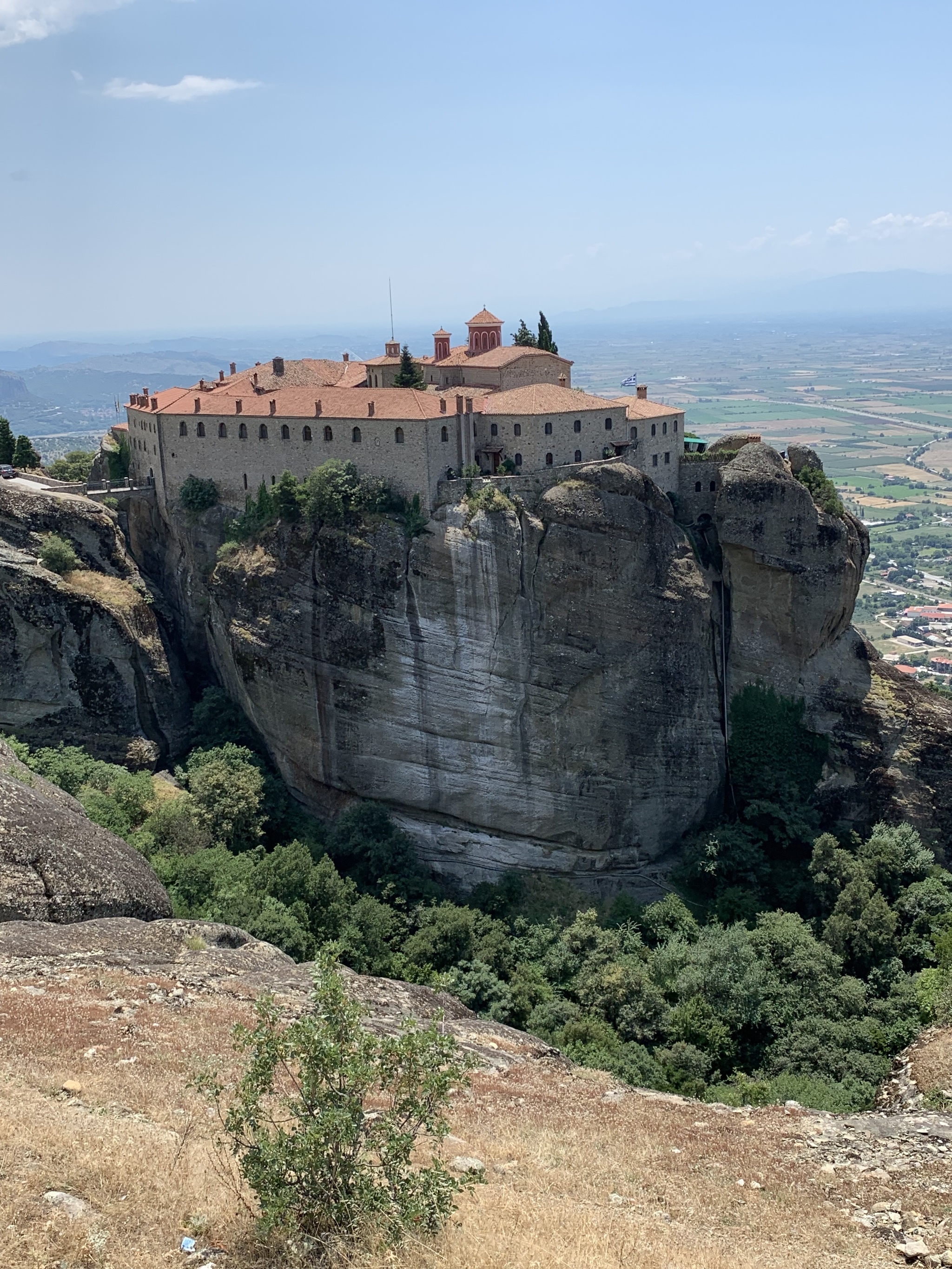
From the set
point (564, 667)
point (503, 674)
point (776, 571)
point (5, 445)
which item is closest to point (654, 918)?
point (564, 667)

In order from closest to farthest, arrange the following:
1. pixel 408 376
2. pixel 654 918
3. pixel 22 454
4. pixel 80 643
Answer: pixel 654 918
pixel 80 643
pixel 408 376
pixel 22 454

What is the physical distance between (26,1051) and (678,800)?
107 ft

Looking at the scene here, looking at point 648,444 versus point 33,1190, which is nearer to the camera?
point 33,1190

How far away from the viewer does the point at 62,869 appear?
2645 centimetres

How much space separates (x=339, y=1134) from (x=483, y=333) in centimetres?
4811

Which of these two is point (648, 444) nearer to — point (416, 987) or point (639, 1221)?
point (416, 987)

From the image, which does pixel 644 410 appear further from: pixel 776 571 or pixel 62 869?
pixel 62 869

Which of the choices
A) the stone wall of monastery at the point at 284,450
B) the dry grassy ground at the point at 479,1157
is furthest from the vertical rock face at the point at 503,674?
the dry grassy ground at the point at 479,1157

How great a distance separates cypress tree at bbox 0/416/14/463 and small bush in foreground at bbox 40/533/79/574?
11.0 m

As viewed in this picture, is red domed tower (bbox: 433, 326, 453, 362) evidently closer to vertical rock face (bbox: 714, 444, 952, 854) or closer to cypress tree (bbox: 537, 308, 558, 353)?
cypress tree (bbox: 537, 308, 558, 353)

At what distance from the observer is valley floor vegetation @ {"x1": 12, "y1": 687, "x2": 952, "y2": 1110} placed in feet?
111

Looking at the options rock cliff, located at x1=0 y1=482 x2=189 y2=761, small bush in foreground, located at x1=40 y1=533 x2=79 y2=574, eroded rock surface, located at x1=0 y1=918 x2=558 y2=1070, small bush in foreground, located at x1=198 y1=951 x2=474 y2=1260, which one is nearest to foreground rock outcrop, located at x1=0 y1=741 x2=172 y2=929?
eroded rock surface, located at x1=0 y1=918 x2=558 y2=1070

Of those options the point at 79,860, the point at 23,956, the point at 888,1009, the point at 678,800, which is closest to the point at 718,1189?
the point at 23,956

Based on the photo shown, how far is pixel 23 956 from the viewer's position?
22188 millimetres
